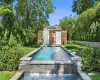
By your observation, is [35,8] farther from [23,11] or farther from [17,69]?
[17,69]

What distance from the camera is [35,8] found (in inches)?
1137

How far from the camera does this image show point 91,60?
897 cm

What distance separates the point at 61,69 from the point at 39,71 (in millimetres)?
1052

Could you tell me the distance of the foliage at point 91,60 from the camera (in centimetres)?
857

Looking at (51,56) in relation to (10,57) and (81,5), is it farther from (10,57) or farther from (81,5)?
(81,5)

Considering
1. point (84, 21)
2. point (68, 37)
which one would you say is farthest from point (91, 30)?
point (68, 37)

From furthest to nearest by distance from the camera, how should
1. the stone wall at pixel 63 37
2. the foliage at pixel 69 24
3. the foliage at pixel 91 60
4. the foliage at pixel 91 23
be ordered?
the foliage at pixel 69 24, the stone wall at pixel 63 37, the foliage at pixel 91 23, the foliage at pixel 91 60

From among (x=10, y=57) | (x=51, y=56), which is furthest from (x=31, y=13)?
(x=10, y=57)

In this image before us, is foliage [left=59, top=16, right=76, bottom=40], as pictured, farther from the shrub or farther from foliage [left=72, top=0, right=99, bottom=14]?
the shrub

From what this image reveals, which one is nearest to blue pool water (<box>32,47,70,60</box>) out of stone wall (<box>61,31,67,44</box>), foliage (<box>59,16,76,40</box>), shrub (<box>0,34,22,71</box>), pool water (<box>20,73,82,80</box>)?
shrub (<box>0,34,22,71</box>)

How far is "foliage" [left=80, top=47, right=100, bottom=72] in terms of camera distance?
337 inches

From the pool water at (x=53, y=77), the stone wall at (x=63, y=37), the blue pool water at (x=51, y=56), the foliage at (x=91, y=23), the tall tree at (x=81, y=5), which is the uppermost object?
the tall tree at (x=81, y=5)

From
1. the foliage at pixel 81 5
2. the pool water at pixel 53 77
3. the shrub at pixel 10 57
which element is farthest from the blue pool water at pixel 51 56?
the foliage at pixel 81 5

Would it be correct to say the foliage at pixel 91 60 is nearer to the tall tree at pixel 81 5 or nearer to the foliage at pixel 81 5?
the foliage at pixel 81 5
